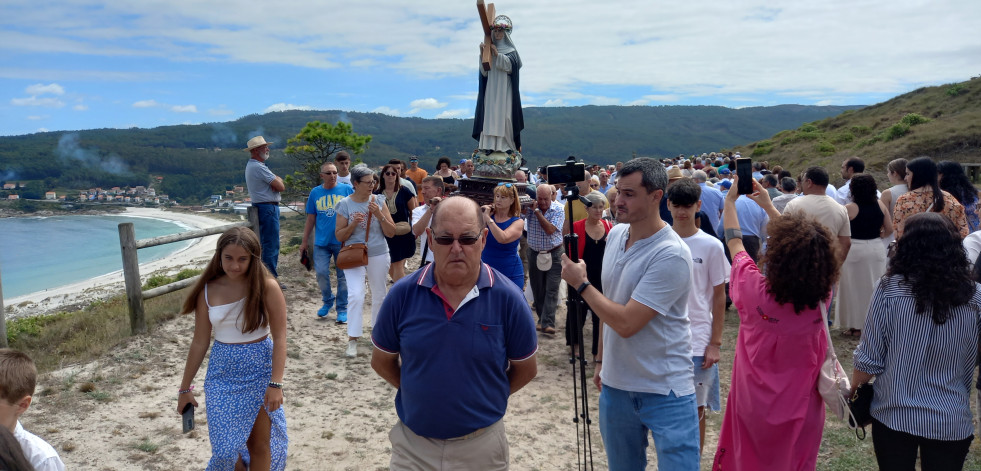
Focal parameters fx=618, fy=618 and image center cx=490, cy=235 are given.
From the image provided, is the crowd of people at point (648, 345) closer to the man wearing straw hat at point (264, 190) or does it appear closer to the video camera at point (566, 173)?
the video camera at point (566, 173)

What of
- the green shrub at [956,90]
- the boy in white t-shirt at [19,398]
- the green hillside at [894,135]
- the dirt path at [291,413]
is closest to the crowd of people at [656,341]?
the boy in white t-shirt at [19,398]

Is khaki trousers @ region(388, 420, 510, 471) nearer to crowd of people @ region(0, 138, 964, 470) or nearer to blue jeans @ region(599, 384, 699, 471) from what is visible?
crowd of people @ region(0, 138, 964, 470)

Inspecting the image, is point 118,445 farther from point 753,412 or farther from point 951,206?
Answer: point 951,206

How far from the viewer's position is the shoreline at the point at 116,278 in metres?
19.3

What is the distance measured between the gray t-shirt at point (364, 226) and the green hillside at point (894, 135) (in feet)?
69.9

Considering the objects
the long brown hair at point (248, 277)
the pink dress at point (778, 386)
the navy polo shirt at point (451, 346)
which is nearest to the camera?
the navy polo shirt at point (451, 346)

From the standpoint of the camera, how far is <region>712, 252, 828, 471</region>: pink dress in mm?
3133

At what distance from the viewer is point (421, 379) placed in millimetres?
2533

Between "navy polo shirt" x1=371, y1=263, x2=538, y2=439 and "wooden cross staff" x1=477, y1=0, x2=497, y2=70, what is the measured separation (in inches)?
265

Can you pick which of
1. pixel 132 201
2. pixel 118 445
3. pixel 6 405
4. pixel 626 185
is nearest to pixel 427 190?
pixel 118 445

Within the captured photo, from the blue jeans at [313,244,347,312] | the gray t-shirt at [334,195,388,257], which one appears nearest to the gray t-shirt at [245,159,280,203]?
the blue jeans at [313,244,347,312]

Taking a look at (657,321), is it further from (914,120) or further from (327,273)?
(914,120)

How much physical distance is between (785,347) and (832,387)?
0.98 ft

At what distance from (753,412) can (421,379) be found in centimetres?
184
